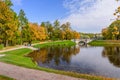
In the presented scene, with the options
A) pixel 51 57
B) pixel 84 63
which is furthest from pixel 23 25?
pixel 84 63

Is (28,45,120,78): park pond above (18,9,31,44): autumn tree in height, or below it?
below

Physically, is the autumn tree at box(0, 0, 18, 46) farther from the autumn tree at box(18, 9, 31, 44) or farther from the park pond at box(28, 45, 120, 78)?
the autumn tree at box(18, 9, 31, 44)

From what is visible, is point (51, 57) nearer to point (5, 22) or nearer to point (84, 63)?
point (84, 63)

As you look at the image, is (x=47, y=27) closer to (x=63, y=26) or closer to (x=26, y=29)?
(x=63, y=26)

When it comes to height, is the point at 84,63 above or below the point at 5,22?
below

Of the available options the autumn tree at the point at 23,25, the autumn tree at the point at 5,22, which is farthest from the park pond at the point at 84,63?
the autumn tree at the point at 23,25

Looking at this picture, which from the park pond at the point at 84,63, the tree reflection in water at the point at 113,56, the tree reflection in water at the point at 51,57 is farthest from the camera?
the tree reflection in water at the point at 51,57

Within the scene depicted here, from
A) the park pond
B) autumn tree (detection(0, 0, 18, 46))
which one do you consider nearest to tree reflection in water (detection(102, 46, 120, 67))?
the park pond

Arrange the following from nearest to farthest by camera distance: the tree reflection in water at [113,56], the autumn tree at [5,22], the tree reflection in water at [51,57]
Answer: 1. the tree reflection in water at [113,56]
2. the tree reflection in water at [51,57]
3. the autumn tree at [5,22]

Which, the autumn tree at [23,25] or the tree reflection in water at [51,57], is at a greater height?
the autumn tree at [23,25]

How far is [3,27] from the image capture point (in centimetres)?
5047

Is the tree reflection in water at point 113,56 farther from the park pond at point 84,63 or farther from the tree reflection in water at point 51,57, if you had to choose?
the tree reflection in water at point 51,57

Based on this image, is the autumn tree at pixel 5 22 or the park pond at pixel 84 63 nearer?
the park pond at pixel 84 63

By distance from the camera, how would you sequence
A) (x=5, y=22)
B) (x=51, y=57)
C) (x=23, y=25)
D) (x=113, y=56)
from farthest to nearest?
1. (x=23, y=25)
2. (x=5, y=22)
3. (x=113, y=56)
4. (x=51, y=57)
